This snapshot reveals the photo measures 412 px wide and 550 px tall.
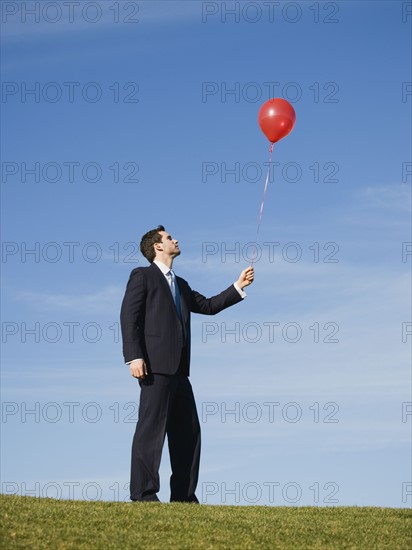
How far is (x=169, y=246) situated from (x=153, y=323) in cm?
100

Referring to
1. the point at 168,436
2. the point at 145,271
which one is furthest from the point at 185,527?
the point at 145,271

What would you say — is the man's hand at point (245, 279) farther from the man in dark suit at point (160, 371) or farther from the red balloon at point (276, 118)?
the red balloon at point (276, 118)

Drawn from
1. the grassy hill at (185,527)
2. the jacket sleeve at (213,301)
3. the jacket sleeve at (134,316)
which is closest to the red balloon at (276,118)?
the jacket sleeve at (213,301)

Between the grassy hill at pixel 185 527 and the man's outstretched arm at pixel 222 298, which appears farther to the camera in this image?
the man's outstretched arm at pixel 222 298

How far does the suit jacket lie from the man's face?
0.76ft

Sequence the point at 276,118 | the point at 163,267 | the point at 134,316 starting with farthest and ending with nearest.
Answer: the point at 276,118
the point at 163,267
the point at 134,316

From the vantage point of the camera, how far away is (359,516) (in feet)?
32.0

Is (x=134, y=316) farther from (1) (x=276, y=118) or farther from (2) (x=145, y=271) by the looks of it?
(1) (x=276, y=118)

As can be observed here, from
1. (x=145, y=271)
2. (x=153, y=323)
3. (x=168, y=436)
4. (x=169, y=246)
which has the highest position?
(x=169, y=246)

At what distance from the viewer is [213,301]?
421 inches

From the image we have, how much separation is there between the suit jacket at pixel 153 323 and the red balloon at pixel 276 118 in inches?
100

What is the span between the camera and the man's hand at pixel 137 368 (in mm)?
9617

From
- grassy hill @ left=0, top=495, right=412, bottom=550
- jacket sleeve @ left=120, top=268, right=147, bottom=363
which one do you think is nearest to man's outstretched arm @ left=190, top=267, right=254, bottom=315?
jacket sleeve @ left=120, top=268, right=147, bottom=363

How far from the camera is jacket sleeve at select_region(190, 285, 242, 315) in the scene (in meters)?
10.6
